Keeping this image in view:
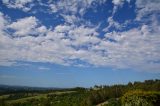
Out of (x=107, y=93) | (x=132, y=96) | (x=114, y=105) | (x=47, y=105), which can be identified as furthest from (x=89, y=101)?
(x=132, y=96)

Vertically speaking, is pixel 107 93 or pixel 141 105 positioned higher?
pixel 107 93

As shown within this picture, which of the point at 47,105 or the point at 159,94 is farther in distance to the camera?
the point at 47,105

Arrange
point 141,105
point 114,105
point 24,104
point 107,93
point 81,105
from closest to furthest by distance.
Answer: point 141,105, point 114,105, point 81,105, point 107,93, point 24,104

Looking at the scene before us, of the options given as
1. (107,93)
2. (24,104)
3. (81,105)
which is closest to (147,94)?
(81,105)

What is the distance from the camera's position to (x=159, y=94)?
179 feet

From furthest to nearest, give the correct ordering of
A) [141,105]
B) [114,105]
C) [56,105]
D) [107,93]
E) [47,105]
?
[47,105]
[56,105]
[107,93]
[114,105]
[141,105]

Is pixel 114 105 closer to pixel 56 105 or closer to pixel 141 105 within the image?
pixel 141 105

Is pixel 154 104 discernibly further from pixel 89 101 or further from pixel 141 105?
pixel 89 101

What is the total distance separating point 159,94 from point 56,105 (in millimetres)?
95206

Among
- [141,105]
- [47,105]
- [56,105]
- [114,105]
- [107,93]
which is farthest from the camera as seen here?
[47,105]

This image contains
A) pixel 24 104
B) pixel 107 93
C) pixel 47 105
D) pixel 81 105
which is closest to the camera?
pixel 81 105

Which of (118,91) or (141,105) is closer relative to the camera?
(141,105)

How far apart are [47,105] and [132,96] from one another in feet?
344

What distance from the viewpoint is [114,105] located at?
80875 mm
